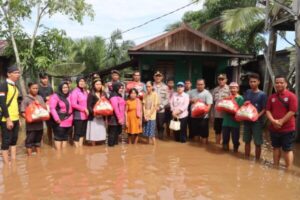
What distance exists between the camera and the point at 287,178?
249 inches

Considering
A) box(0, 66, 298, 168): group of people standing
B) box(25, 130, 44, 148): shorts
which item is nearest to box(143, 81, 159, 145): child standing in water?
box(0, 66, 298, 168): group of people standing

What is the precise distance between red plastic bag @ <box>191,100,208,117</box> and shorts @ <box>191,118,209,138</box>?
10.4 inches

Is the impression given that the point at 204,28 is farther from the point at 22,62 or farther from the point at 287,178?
the point at 287,178

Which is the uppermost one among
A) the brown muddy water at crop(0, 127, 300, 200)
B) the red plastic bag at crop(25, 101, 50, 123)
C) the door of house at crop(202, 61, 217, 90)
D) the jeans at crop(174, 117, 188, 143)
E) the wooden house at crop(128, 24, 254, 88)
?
the wooden house at crop(128, 24, 254, 88)

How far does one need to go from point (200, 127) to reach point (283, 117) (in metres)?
2.86

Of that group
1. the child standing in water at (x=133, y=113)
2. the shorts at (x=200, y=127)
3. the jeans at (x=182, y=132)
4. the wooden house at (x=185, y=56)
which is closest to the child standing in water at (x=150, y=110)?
the child standing in water at (x=133, y=113)

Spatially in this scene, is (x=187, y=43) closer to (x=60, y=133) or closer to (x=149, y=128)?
(x=149, y=128)

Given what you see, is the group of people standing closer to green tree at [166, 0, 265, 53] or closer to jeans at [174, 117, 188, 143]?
jeans at [174, 117, 188, 143]

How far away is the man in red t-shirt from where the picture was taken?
6.68 metres

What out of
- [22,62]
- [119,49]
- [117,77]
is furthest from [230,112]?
[119,49]

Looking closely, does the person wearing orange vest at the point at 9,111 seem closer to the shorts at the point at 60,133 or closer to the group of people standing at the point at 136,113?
the group of people standing at the point at 136,113

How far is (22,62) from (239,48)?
43.8 ft

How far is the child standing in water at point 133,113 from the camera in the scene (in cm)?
900

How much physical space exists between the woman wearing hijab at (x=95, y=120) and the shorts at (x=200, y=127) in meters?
2.33
